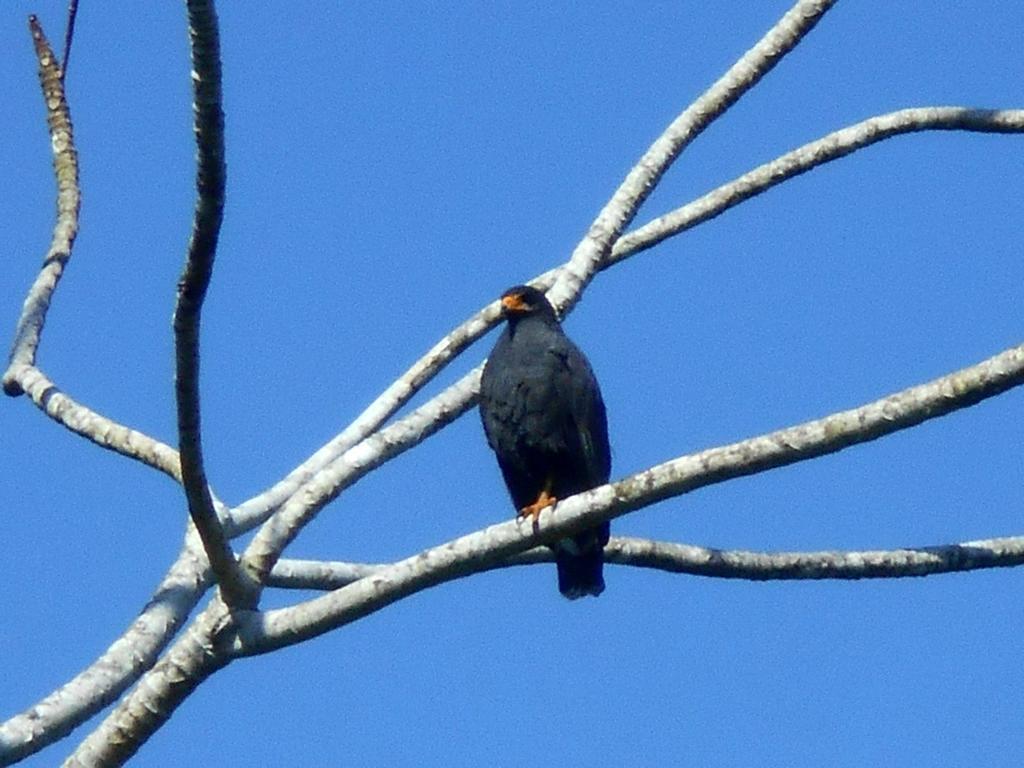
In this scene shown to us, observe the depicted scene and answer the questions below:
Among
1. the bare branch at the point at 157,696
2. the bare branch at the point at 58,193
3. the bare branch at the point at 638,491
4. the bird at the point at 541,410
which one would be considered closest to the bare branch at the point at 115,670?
the bare branch at the point at 157,696

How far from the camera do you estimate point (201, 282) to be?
181 inches

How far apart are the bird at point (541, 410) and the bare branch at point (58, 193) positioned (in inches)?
65.3

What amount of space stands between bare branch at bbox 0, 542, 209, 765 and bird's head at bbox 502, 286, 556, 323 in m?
1.93

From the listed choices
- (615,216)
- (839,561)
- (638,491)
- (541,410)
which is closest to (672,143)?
(615,216)

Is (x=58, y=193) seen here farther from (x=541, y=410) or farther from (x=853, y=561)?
(x=853, y=561)

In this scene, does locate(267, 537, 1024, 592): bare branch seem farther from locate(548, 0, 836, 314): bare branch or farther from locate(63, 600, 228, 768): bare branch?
locate(548, 0, 836, 314): bare branch

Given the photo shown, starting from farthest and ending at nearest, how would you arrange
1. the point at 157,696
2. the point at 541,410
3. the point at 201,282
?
1. the point at 541,410
2. the point at 157,696
3. the point at 201,282

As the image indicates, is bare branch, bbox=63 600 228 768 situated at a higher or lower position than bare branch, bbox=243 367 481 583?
lower

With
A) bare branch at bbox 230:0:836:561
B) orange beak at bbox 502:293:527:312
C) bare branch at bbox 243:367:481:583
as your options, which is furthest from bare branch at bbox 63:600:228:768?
orange beak at bbox 502:293:527:312

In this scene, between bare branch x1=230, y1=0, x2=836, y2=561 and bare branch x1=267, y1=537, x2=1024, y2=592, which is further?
bare branch x1=230, y1=0, x2=836, y2=561

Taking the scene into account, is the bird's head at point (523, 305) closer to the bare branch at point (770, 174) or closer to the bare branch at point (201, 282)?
the bare branch at point (770, 174)

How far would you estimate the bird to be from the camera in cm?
742

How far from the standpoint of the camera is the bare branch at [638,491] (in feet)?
14.8

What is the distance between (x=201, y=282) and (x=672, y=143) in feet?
10.4
